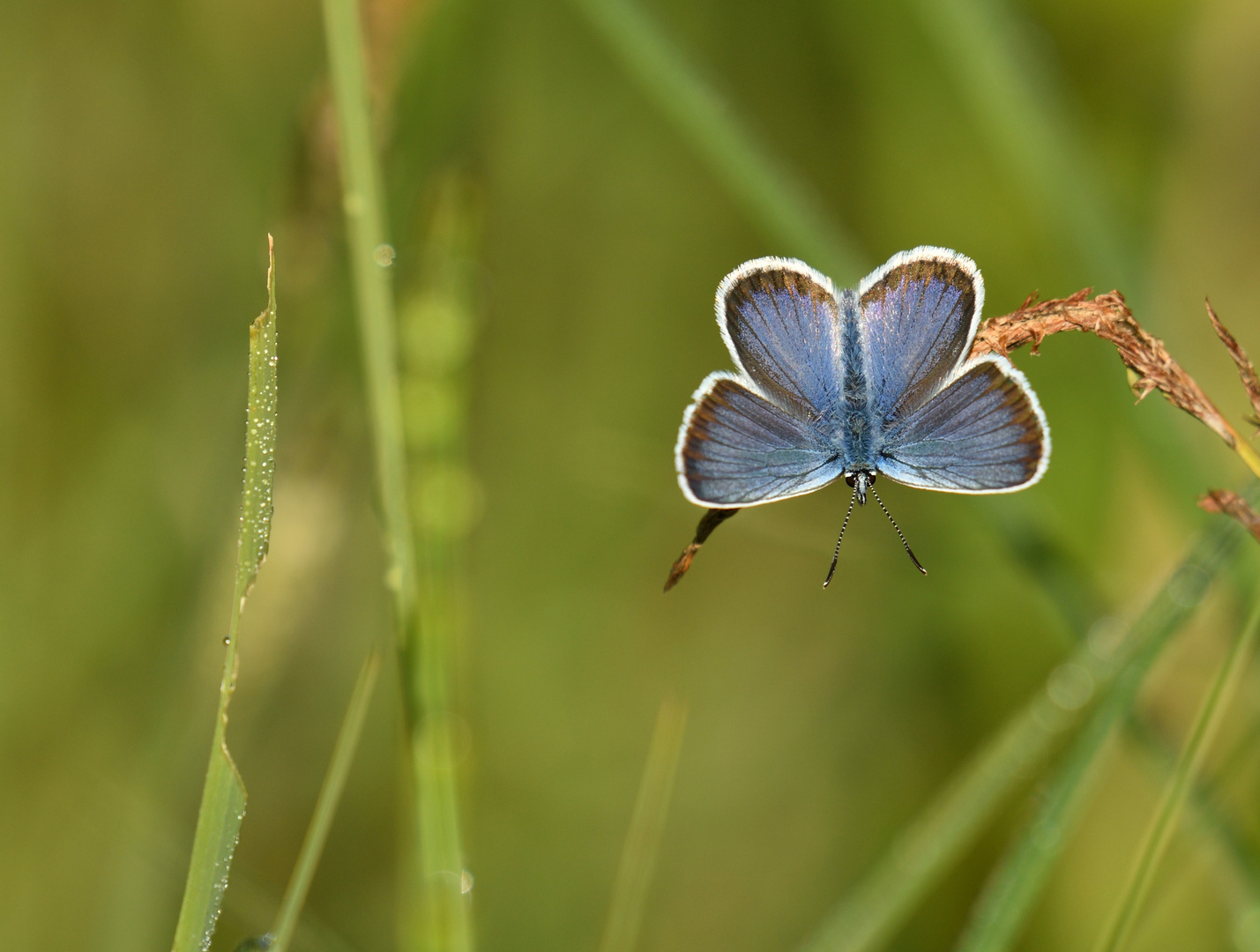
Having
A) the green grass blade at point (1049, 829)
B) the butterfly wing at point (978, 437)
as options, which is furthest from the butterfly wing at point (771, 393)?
the green grass blade at point (1049, 829)

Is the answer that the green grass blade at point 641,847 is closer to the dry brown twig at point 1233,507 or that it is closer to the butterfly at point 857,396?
the butterfly at point 857,396

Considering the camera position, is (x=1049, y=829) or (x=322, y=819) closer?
(x=322, y=819)

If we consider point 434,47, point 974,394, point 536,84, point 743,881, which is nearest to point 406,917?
point 974,394

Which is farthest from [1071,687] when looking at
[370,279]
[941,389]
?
[370,279]

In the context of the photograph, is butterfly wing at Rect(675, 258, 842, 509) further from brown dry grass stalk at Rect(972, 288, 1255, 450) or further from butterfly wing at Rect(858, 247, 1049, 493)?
brown dry grass stalk at Rect(972, 288, 1255, 450)

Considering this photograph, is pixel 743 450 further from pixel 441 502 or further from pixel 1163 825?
pixel 1163 825

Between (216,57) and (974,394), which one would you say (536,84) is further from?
(974,394)
